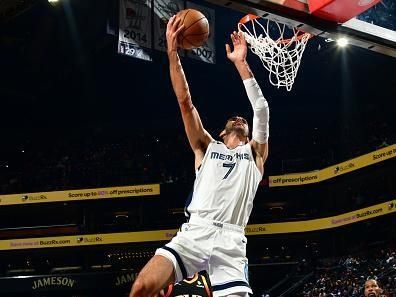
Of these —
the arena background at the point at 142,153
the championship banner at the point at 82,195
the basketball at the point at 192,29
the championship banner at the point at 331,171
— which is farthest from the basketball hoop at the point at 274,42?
the championship banner at the point at 82,195

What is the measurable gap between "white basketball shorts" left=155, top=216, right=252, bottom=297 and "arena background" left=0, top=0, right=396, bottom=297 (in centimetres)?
1286

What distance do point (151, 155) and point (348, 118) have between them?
6576mm

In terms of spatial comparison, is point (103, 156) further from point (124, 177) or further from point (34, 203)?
point (34, 203)

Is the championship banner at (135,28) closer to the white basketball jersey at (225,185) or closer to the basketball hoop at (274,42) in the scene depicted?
the basketball hoop at (274,42)

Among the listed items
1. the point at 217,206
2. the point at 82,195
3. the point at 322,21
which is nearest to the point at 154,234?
the point at 82,195

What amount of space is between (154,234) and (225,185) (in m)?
14.6

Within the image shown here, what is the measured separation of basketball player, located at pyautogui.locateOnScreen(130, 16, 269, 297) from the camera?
3395 mm

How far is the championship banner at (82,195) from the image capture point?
18.4 metres

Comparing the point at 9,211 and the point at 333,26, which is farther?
the point at 9,211

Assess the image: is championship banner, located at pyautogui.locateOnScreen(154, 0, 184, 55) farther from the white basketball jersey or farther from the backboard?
the white basketball jersey

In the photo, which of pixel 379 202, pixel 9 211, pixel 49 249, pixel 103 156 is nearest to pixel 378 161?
pixel 379 202

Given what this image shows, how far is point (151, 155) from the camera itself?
66.4 feet

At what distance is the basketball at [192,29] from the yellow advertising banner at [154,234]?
528 inches

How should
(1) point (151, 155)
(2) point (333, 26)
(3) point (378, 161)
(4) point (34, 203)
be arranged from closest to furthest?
(2) point (333, 26) < (3) point (378, 161) < (4) point (34, 203) < (1) point (151, 155)
